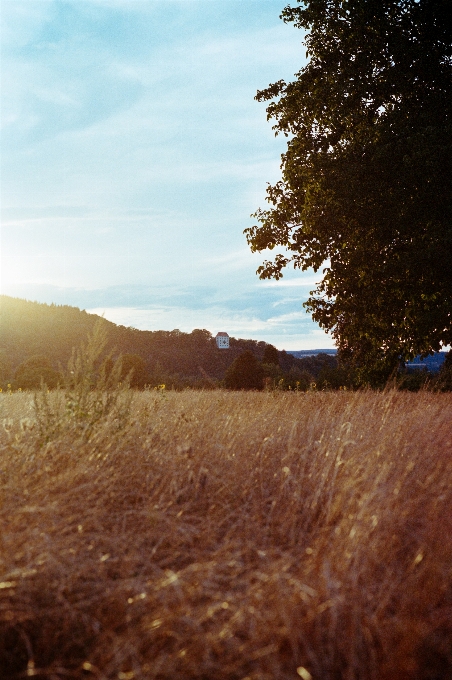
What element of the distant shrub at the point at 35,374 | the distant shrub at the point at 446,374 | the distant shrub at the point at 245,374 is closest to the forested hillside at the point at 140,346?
the distant shrub at the point at 245,374

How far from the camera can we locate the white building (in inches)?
1604

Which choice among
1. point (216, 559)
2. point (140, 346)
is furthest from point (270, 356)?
point (216, 559)

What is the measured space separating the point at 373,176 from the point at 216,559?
1005cm

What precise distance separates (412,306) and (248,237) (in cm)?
462

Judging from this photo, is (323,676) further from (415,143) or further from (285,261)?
(285,261)

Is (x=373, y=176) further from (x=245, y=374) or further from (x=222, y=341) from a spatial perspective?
(x=222, y=341)

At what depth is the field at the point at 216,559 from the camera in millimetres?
2557

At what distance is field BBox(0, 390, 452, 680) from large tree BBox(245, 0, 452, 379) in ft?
23.1

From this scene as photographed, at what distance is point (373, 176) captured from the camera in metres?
11.5

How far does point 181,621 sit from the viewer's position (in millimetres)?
2713

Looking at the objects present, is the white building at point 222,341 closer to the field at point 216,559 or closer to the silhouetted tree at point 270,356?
the silhouetted tree at point 270,356

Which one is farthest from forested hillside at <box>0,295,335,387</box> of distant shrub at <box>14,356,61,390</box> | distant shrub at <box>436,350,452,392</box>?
distant shrub at <box>436,350,452,392</box>

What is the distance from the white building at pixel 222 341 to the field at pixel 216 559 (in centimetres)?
3511

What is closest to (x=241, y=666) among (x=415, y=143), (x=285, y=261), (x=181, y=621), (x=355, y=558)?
(x=181, y=621)
